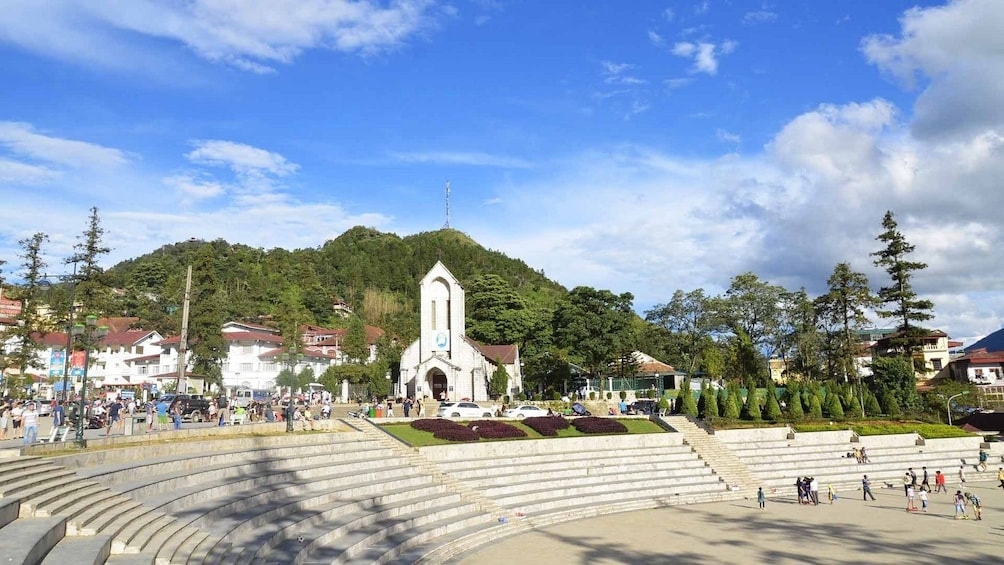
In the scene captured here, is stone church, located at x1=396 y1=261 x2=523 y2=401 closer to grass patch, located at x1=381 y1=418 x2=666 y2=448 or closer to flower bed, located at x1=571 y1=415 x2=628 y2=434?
grass patch, located at x1=381 y1=418 x2=666 y2=448

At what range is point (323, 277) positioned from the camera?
4660 inches

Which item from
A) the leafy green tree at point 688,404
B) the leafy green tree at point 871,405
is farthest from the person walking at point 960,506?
the leafy green tree at point 871,405

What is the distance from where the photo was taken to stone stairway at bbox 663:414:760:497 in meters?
33.8

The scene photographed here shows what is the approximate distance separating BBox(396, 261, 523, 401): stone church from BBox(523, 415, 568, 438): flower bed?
1923cm

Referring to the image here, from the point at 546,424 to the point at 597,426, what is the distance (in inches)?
116

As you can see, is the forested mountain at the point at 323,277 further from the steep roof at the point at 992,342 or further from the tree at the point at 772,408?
the steep roof at the point at 992,342

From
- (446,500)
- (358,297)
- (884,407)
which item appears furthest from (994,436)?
(358,297)

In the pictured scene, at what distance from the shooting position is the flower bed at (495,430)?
32.6 metres

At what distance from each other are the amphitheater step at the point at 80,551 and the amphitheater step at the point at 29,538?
0.14m

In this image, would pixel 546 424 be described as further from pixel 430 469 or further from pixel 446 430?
pixel 430 469

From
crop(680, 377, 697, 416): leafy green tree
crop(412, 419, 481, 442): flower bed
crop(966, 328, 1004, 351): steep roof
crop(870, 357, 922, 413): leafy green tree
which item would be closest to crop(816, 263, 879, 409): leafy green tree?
crop(870, 357, 922, 413): leafy green tree

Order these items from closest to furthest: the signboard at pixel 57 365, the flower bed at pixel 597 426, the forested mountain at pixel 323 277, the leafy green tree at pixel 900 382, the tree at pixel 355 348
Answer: the signboard at pixel 57 365 < the flower bed at pixel 597 426 < the leafy green tree at pixel 900 382 < the tree at pixel 355 348 < the forested mountain at pixel 323 277

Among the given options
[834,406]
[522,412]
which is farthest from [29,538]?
[834,406]

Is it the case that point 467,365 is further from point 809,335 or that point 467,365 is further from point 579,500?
point 809,335
